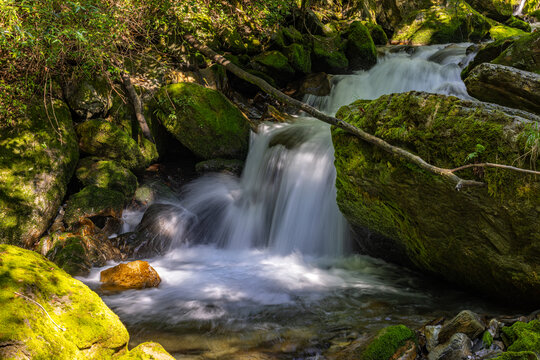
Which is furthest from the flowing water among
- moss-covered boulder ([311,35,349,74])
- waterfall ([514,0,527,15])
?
waterfall ([514,0,527,15])

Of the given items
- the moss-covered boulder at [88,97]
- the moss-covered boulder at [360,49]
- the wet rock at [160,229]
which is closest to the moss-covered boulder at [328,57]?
the moss-covered boulder at [360,49]

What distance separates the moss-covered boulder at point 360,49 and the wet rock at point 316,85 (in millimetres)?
2029

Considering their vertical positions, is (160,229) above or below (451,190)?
below

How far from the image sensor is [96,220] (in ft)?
21.0

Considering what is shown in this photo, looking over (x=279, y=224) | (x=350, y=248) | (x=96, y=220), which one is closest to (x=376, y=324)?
(x=350, y=248)

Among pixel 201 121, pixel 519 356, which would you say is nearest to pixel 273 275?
pixel 519 356

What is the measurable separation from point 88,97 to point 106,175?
1.90 metres

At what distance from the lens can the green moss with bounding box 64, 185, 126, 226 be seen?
6156 millimetres

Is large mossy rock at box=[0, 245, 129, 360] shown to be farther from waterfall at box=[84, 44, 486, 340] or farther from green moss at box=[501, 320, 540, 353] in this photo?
green moss at box=[501, 320, 540, 353]

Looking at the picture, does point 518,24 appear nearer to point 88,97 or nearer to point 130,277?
point 88,97

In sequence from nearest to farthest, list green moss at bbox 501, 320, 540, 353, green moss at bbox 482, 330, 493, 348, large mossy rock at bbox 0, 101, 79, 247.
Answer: green moss at bbox 501, 320, 540, 353
green moss at bbox 482, 330, 493, 348
large mossy rock at bbox 0, 101, 79, 247

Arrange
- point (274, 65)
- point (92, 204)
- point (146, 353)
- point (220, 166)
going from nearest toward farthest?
1. point (146, 353)
2. point (92, 204)
3. point (220, 166)
4. point (274, 65)

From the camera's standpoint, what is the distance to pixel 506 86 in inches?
166

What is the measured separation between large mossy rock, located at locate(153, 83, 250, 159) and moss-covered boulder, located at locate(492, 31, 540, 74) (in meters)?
6.01
